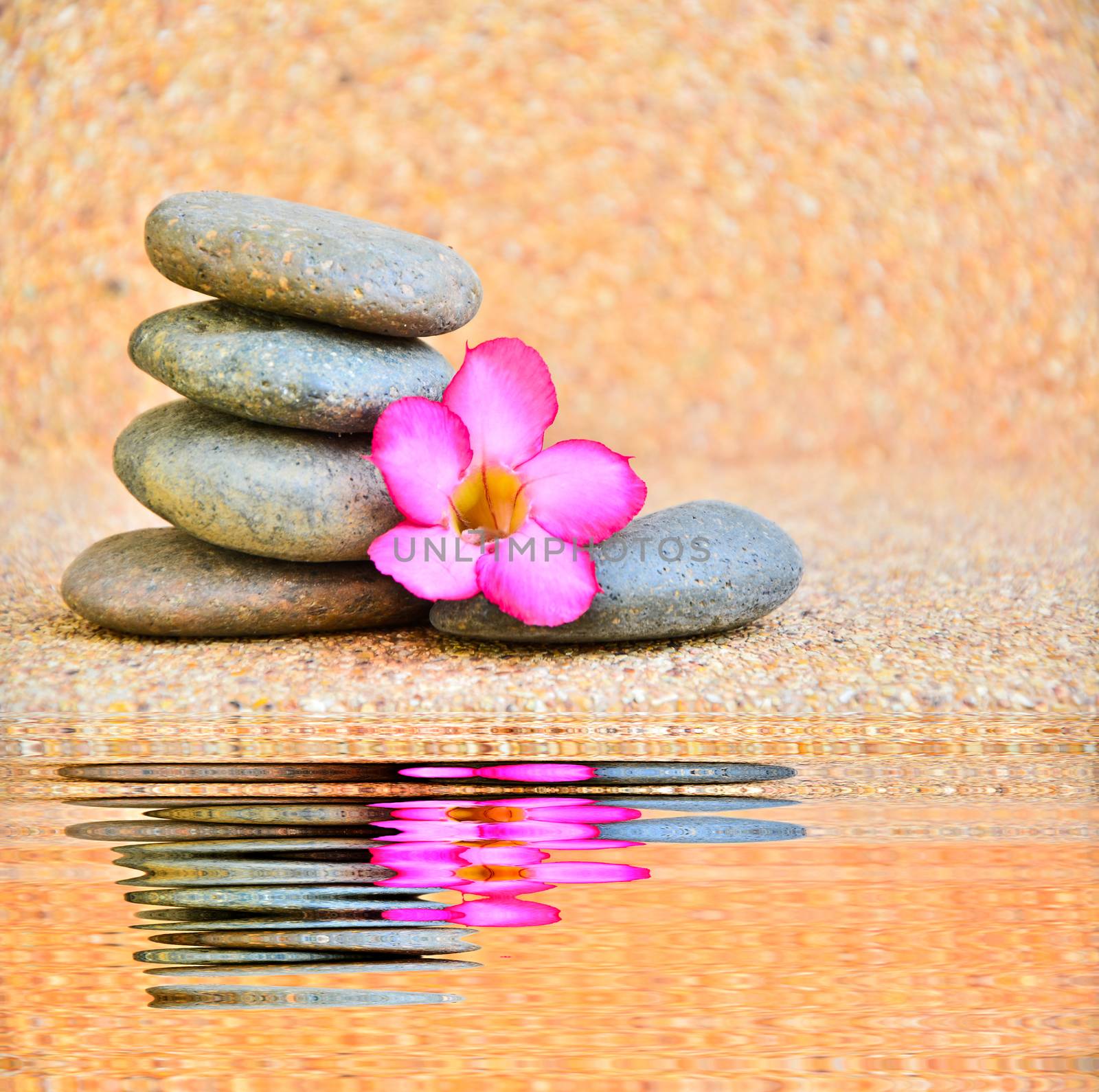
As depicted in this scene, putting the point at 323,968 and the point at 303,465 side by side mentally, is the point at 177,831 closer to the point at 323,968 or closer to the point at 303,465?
the point at 323,968

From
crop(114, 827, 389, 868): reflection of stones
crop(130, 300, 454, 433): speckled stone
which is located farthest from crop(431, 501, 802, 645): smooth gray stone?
crop(114, 827, 389, 868): reflection of stones

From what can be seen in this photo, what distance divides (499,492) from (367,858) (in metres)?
0.56

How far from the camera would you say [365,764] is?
3.07 ft

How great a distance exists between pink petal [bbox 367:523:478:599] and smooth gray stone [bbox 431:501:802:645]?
0.18 ft

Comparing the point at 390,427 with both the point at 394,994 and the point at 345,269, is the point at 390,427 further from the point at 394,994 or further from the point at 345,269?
the point at 394,994

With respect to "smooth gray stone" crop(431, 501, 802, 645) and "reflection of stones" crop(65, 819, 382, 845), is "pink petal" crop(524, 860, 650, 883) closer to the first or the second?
Answer: "reflection of stones" crop(65, 819, 382, 845)

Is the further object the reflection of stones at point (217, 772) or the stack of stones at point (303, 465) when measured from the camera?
the stack of stones at point (303, 465)

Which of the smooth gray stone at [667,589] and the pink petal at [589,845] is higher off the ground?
the smooth gray stone at [667,589]

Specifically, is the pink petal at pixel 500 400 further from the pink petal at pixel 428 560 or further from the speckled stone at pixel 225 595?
the speckled stone at pixel 225 595

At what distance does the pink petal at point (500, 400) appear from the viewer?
125cm

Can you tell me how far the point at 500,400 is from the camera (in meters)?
1.25

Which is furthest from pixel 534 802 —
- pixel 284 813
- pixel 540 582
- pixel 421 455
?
pixel 421 455

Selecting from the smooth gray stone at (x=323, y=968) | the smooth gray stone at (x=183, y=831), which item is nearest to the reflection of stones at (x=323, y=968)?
the smooth gray stone at (x=323, y=968)

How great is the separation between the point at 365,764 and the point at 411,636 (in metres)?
0.41
